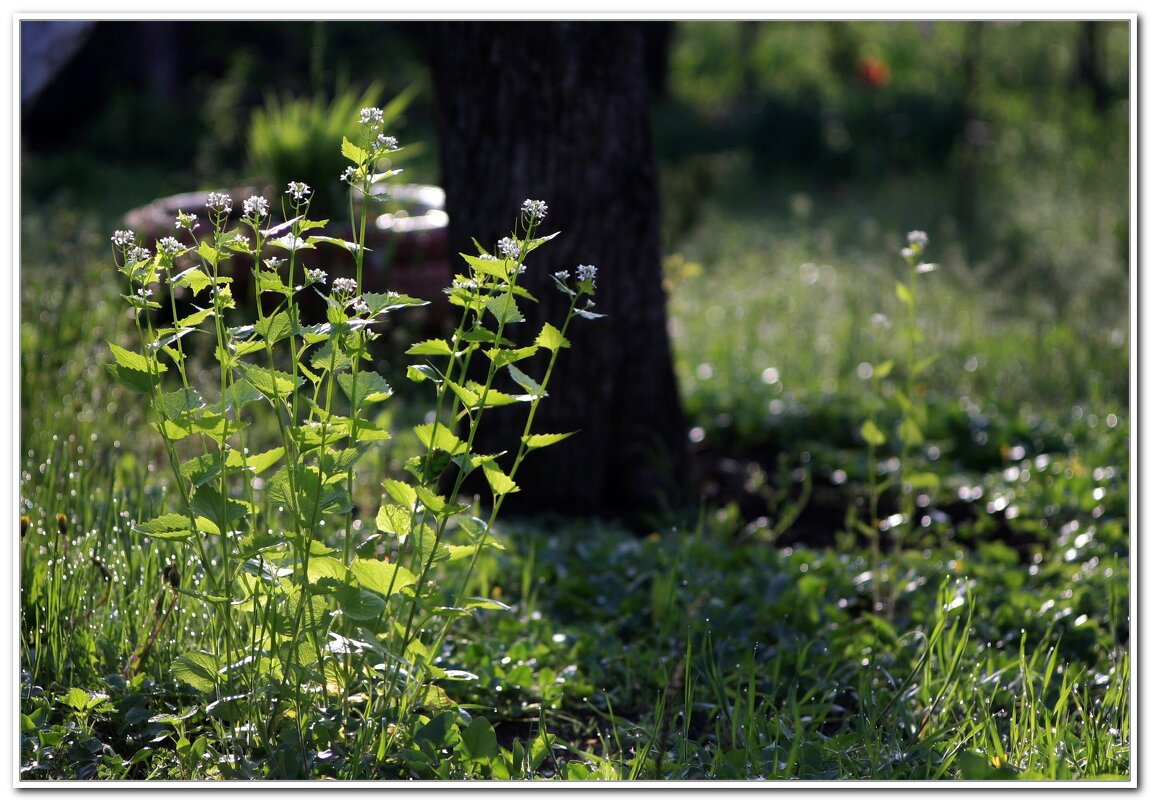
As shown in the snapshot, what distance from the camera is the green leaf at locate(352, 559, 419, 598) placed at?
179 cm

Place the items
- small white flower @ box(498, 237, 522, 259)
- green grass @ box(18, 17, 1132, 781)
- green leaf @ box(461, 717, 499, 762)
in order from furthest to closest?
green grass @ box(18, 17, 1132, 781)
green leaf @ box(461, 717, 499, 762)
small white flower @ box(498, 237, 522, 259)

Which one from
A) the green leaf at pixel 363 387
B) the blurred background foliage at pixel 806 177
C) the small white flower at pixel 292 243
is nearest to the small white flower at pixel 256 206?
the small white flower at pixel 292 243

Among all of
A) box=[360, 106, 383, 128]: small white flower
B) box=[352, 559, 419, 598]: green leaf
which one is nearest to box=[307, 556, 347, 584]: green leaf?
box=[352, 559, 419, 598]: green leaf

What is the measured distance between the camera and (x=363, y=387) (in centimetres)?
178

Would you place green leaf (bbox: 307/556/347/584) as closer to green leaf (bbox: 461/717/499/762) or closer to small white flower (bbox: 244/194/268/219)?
green leaf (bbox: 461/717/499/762)

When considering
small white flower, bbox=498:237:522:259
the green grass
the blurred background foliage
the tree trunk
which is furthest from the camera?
the blurred background foliage

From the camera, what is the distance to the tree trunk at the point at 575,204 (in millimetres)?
3230

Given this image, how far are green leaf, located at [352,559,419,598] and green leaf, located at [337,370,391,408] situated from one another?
0.25 meters

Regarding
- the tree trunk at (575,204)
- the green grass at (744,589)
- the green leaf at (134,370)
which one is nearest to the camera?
the green leaf at (134,370)

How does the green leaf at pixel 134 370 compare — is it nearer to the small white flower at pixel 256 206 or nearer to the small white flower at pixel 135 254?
the small white flower at pixel 135 254

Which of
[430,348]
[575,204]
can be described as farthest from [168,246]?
[575,204]

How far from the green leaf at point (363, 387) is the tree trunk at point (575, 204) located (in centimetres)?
144

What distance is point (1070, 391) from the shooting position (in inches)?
190

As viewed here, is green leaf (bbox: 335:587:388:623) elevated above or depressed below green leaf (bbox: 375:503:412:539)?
below
